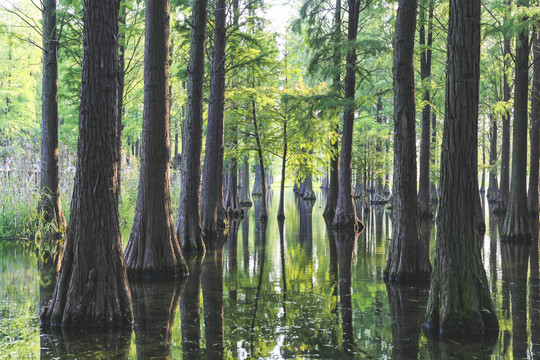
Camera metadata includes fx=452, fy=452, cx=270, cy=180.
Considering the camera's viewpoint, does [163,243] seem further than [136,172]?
No

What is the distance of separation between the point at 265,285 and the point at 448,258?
362 cm

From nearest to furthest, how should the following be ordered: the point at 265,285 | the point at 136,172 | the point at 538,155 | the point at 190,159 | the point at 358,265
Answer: the point at 265,285 < the point at 358,265 < the point at 190,159 < the point at 538,155 < the point at 136,172

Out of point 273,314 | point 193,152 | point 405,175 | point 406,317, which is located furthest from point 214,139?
point 406,317

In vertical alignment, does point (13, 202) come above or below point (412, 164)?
below

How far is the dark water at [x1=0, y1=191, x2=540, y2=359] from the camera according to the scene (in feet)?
15.6

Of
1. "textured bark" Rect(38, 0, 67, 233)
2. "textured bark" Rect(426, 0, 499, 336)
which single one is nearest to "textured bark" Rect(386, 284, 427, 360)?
"textured bark" Rect(426, 0, 499, 336)

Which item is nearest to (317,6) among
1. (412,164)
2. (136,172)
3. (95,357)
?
(136,172)

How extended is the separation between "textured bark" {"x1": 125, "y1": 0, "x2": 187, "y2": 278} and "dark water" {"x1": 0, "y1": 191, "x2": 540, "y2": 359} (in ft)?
1.82

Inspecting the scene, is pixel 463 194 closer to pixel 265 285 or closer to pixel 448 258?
pixel 448 258

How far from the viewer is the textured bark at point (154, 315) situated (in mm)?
4797

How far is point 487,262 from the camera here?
33.7 ft

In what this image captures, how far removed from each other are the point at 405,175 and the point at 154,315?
16.7 ft

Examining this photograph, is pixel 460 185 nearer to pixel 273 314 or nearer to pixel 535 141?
pixel 273 314

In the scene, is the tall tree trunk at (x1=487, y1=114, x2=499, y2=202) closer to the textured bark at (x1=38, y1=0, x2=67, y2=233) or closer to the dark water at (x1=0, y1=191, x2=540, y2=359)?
the dark water at (x1=0, y1=191, x2=540, y2=359)
